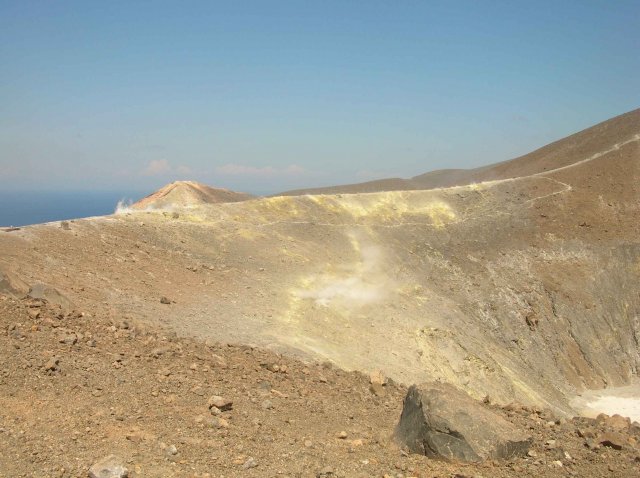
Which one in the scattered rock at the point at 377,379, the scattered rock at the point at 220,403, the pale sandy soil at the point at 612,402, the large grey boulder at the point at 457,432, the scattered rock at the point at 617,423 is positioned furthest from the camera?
the pale sandy soil at the point at 612,402

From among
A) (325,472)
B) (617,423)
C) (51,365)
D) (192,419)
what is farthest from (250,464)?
(617,423)

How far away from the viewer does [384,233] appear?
98.0 ft

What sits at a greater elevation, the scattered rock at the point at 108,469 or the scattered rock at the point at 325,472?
the scattered rock at the point at 108,469

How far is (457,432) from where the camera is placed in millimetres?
7621

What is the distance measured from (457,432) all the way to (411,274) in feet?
64.9

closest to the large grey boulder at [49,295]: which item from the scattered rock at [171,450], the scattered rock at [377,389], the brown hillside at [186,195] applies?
the scattered rock at [171,450]

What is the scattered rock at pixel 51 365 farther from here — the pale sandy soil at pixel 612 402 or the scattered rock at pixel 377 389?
the pale sandy soil at pixel 612 402

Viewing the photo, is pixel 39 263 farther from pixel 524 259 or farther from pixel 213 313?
pixel 524 259

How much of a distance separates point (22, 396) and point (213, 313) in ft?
26.8

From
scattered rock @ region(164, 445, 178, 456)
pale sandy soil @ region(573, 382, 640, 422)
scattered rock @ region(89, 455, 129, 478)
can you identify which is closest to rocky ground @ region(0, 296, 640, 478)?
scattered rock @ region(164, 445, 178, 456)

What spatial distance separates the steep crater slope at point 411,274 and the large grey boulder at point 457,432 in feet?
21.1

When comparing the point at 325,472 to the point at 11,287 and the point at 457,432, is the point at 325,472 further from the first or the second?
the point at 11,287

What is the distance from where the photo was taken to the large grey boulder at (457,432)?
7.52 meters

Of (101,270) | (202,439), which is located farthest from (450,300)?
(202,439)
